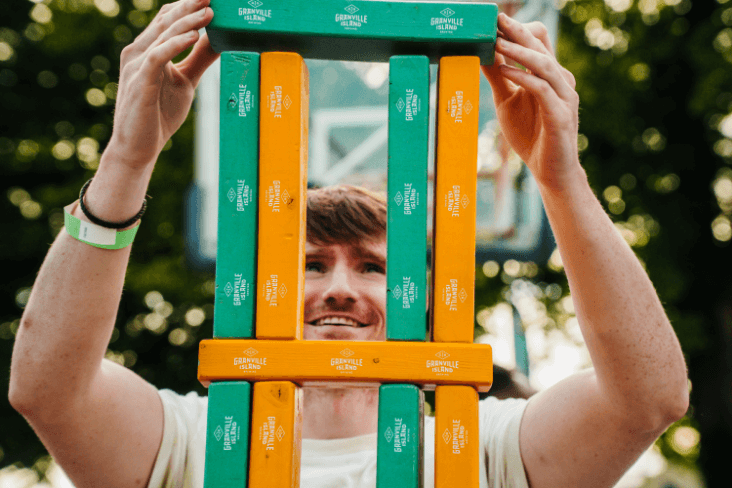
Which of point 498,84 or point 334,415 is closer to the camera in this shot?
point 498,84

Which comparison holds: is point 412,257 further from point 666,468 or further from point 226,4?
point 666,468

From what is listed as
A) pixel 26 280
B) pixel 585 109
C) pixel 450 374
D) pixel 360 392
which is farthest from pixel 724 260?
pixel 26 280

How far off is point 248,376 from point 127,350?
25.7 ft

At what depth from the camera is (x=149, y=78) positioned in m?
1.79

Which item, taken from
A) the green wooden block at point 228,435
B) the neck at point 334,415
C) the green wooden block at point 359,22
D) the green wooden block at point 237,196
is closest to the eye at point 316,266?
the neck at point 334,415

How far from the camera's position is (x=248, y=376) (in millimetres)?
1759

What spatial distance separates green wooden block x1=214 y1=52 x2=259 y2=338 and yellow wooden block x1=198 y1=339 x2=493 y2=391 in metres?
0.07

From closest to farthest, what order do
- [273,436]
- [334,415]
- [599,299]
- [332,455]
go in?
1. [273,436]
2. [599,299]
3. [332,455]
4. [334,415]

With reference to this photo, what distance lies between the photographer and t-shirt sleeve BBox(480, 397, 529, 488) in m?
2.15

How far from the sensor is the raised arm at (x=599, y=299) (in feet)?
6.04

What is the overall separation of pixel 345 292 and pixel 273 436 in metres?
0.80

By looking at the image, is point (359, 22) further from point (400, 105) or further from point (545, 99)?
point (545, 99)

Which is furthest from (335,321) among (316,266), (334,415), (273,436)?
(273,436)

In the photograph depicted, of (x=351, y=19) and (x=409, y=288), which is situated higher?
(x=351, y=19)
